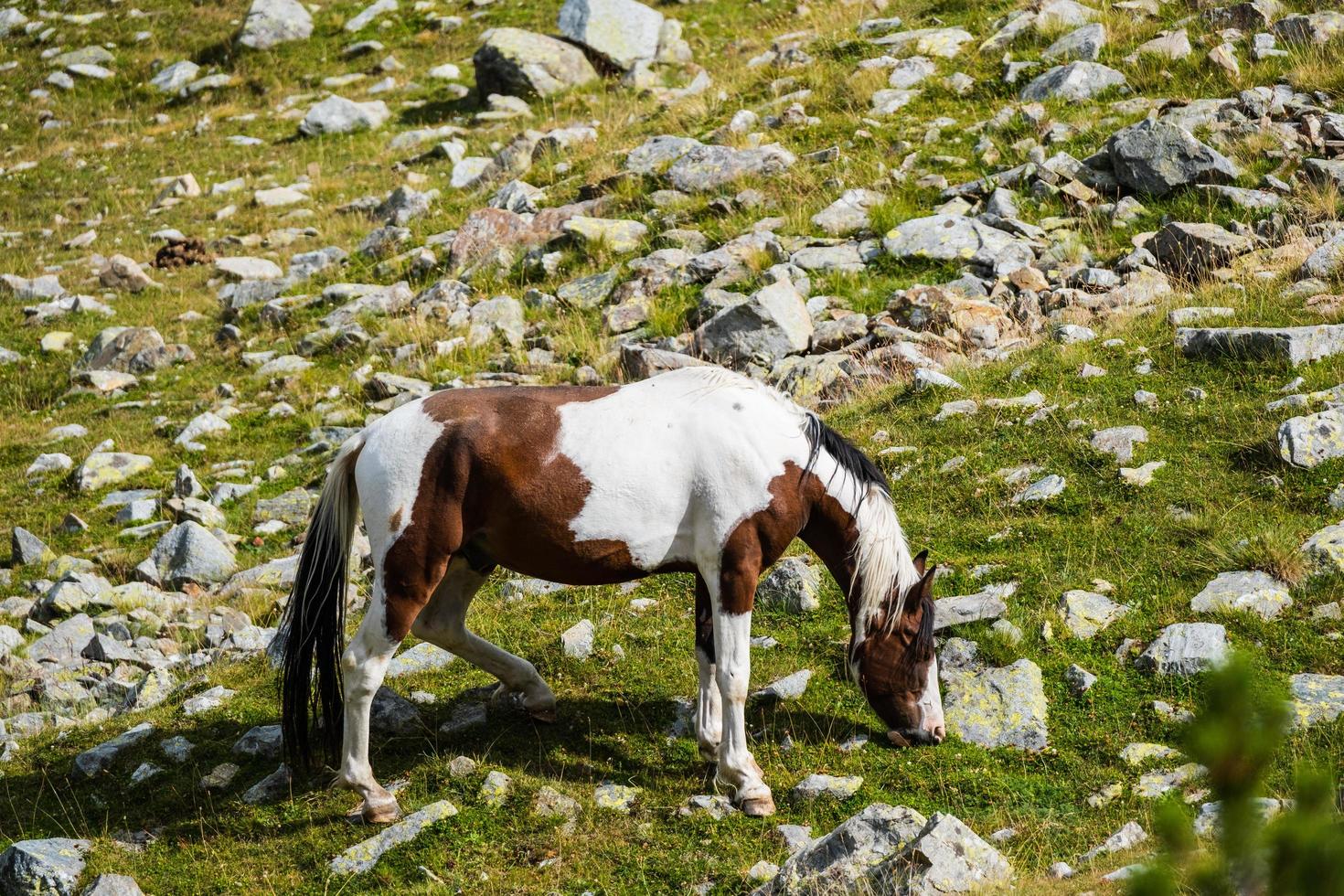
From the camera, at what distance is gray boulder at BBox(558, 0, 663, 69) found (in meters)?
23.3

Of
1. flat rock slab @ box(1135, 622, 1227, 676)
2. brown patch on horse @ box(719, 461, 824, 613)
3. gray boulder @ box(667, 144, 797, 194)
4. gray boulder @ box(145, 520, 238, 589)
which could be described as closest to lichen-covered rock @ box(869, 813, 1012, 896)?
brown patch on horse @ box(719, 461, 824, 613)

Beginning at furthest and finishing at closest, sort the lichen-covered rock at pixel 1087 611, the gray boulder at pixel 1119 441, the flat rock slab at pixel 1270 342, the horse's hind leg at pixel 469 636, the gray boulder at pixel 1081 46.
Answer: the gray boulder at pixel 1081 46 → the flat rock slab at pixel 1270 342 → the gray boulder at pixel 1119 441 → the lichen-covered rock at pixel 1087 611 → the horse's hind leg at pixel 469 636

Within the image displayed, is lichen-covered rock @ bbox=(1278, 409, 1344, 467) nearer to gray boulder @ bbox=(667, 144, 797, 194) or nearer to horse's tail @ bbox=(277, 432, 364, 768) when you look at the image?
horse's tail @ bbox=(277, 432, 364, 768)

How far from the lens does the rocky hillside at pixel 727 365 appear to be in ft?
20.3

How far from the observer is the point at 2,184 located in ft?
74.9

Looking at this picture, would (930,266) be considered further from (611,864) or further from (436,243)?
(611,864)

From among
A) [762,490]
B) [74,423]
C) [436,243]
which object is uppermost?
[762,490]

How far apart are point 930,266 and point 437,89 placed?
1436 centimetres

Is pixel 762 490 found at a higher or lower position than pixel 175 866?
higher

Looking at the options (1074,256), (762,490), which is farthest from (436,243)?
(762,490)

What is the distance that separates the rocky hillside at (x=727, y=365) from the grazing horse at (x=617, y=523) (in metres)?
0.44

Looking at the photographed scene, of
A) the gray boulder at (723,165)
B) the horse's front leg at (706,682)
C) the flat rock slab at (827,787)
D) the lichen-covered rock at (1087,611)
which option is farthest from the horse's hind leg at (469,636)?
the gray boulder at (723,165)

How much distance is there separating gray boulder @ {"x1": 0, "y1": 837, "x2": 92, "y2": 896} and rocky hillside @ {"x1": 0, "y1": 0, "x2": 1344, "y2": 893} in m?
0.02

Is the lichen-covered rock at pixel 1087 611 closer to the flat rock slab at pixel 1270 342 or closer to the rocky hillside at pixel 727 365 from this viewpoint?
the rocky hillside at pixel 727 365
